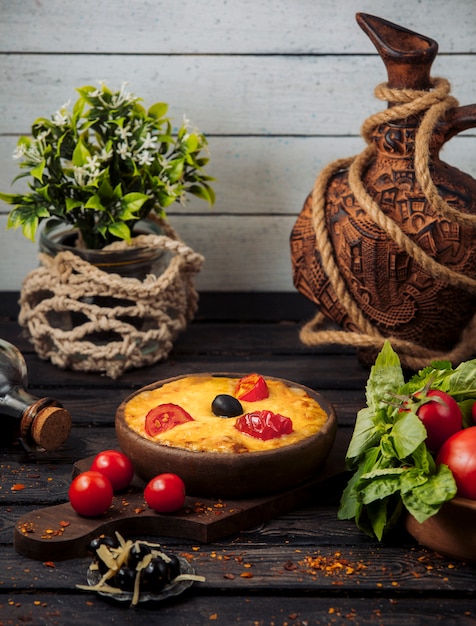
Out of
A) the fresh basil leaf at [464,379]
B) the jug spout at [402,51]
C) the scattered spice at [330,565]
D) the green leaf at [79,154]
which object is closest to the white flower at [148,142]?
the green leaf at [79,154]

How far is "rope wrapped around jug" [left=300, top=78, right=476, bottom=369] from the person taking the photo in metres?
1.57

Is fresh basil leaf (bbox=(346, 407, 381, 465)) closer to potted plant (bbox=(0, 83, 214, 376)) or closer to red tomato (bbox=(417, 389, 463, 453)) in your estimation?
red tomato (bbox=(417, 389, 463, 453))

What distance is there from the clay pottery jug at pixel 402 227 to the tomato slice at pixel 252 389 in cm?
34

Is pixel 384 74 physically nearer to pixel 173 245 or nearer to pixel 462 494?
pixel 173 245

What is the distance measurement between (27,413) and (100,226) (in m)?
0.43

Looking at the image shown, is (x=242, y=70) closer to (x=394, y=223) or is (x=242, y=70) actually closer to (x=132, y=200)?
(x=132, y=200)

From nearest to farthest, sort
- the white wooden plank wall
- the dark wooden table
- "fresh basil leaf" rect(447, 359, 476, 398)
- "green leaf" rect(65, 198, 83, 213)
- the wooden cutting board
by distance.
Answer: the dark wooden table
the wooden cutting board
"fresh basil leaf" rect(447, 359, 476, 398)
"green leaf" rect(65, 198, 83, 213)
the white wooden plank wall

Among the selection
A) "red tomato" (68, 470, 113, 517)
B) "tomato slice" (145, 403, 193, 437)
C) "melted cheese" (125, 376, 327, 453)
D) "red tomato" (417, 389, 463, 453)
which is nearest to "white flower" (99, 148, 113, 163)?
"melted cheese" (125, 376, 327, 453)

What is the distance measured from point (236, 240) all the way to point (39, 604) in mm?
1240

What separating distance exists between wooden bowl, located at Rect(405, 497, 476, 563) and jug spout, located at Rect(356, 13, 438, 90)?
0.81 metres

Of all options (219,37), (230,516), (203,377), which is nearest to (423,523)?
(230,516)

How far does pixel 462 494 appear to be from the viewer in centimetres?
110

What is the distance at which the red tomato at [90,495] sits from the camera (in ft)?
3.85

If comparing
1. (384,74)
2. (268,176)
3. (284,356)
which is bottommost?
(284,356)
